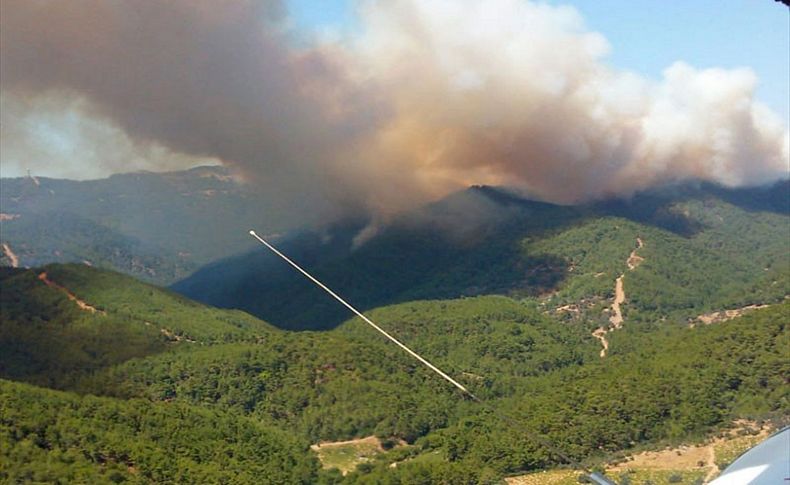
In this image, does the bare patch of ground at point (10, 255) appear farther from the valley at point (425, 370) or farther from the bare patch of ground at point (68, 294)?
the bare patch of ground at point (68, 294)

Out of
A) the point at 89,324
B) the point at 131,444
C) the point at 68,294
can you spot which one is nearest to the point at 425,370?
the point at 89,324

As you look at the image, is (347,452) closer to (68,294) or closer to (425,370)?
(425,370)

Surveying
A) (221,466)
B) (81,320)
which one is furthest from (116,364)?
(221,466)

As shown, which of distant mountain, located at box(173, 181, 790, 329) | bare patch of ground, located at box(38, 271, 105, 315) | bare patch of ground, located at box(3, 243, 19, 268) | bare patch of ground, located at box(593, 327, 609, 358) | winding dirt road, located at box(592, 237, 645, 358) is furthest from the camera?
bare patch of ground, located at box(3, 243, 19, 268)

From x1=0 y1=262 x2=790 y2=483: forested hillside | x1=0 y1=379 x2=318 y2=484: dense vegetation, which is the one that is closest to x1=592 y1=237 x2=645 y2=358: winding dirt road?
x1=0 y1=262 x2=790 y2=483: forested hillside

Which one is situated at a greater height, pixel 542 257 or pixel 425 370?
pixel 542 257

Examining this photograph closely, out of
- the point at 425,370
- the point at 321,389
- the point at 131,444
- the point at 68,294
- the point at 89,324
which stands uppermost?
the point at 68,294

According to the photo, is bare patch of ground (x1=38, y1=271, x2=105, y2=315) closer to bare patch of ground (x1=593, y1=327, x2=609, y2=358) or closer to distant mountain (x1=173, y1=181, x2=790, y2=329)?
distant mountain (x1=173, y1=181, x2=790, y2=329)

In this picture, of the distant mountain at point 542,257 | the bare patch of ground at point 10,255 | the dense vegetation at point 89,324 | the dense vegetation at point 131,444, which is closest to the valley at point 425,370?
the dense vegetation at point 131,444
